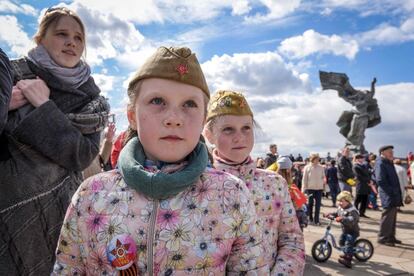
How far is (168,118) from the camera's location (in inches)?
50.2

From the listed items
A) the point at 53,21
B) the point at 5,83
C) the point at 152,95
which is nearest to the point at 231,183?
the point at 152,95

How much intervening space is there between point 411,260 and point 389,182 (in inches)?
70.3

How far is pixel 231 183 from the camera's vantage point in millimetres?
1348

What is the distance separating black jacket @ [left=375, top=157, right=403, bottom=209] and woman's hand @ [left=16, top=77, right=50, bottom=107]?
7.06 m

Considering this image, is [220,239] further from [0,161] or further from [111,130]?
[111,130]

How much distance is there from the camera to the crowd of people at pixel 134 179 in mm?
1229

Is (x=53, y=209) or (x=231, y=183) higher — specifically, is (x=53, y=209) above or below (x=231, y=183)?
below

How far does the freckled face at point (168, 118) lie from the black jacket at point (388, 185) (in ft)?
23.1

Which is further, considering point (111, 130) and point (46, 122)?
point (111, 130)

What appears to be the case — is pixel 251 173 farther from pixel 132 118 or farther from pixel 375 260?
pixel 375 260

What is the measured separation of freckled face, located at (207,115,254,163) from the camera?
7.53ft

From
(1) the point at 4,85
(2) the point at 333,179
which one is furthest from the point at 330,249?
(2) the point at 333,179

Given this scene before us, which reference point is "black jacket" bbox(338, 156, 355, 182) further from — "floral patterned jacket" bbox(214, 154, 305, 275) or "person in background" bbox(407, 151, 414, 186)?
"floral patterned jacket" bbox(214, 154, 305, 275)

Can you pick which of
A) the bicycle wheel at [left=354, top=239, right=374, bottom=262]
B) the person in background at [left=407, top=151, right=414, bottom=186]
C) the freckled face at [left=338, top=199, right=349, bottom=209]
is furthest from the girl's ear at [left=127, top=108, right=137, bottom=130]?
the person in background at [left=407, top=151, right=414, bottom=186]
